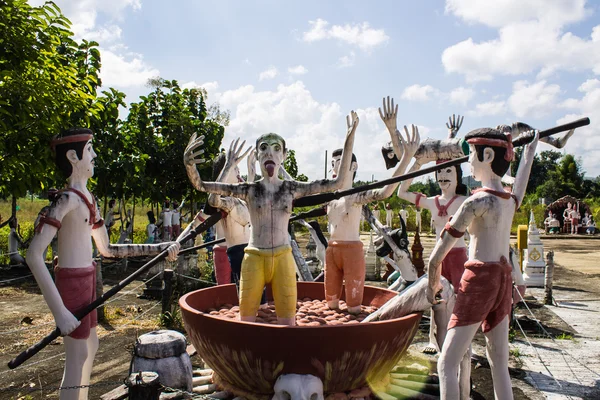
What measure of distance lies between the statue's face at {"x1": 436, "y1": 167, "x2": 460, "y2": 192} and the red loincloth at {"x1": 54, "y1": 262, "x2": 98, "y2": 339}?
331 centimetres

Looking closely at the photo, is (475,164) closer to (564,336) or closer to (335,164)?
(335,164)

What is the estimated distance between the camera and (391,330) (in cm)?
343

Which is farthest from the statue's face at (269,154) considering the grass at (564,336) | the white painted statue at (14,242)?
the white painted statue at (14,242)

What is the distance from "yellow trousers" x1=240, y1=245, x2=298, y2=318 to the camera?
3.66 meters

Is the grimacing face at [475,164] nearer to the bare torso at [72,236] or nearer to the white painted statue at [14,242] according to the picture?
the bare torso at [72,236]

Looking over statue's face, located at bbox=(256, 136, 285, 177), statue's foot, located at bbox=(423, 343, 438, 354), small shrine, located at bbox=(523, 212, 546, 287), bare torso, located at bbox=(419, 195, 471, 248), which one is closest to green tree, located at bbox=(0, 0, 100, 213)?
statue's face, located at bbox=(256, 136, 285, 177)

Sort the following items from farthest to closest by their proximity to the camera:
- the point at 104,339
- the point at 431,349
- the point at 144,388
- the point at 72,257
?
the point at 104,339 → the point at 431,349 → the point at 72,257 → the point at 144,388

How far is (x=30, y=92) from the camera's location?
475 centimetres

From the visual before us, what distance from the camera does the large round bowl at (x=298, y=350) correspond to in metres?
3.22

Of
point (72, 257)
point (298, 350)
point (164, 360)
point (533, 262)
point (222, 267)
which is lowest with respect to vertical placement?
point (164, 360)

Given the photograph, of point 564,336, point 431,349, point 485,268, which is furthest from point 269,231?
point 564,336

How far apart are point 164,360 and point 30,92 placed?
290cm

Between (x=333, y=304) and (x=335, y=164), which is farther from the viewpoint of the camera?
(x=335, y=164)

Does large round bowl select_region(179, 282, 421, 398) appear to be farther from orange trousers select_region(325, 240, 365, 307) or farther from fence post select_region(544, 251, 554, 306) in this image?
fence post select_region(544, 251, 554, 306)
